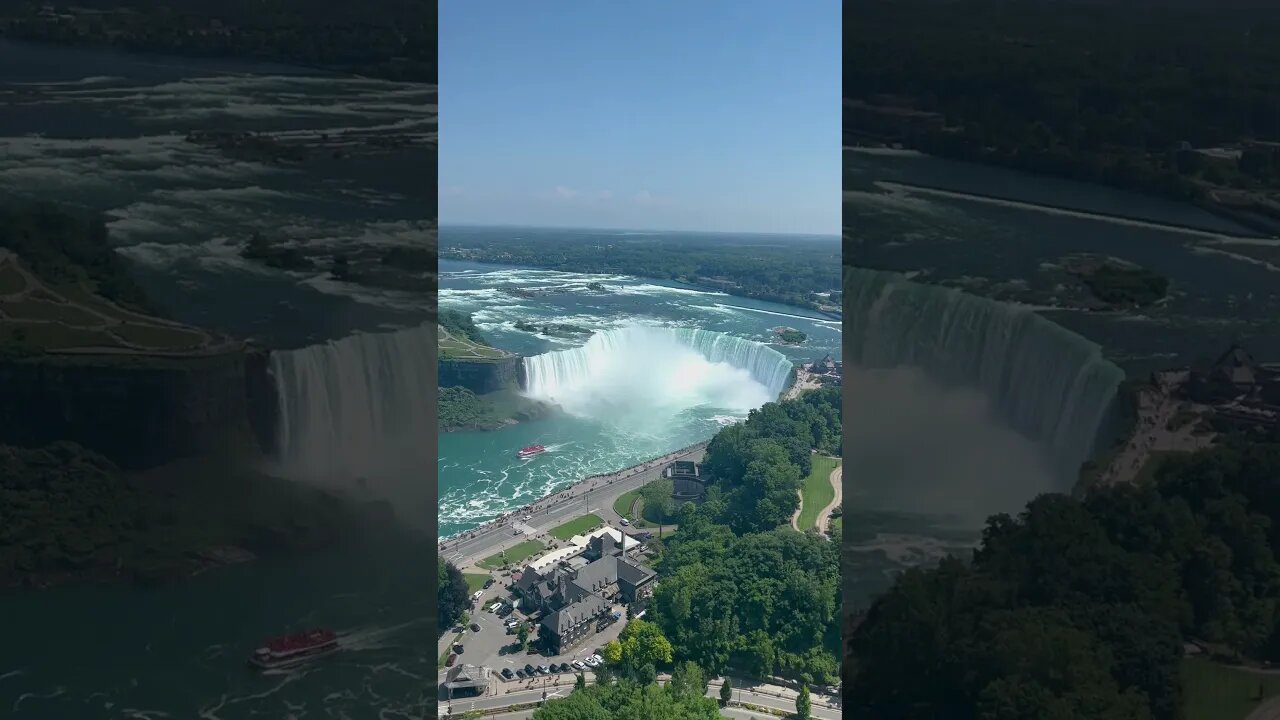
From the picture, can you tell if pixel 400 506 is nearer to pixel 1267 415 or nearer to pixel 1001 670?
pixel 1001 670

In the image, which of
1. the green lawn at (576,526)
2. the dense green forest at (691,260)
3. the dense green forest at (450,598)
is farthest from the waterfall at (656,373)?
the dense green forest at (450,598)

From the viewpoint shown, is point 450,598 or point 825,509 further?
point 825,509

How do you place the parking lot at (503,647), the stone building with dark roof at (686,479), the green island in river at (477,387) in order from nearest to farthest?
the parking lot at (503,647), the stone building with dark roof at (686,479), the green island in river at (477,387)

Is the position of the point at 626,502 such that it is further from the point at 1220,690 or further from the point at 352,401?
the point at 1220,690

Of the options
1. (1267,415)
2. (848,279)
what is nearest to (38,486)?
(848,279)

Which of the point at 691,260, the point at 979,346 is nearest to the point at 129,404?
the point at 979,346

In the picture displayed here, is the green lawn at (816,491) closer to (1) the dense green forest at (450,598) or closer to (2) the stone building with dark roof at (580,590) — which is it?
(2) the stone building with dark roof at (580,590)
